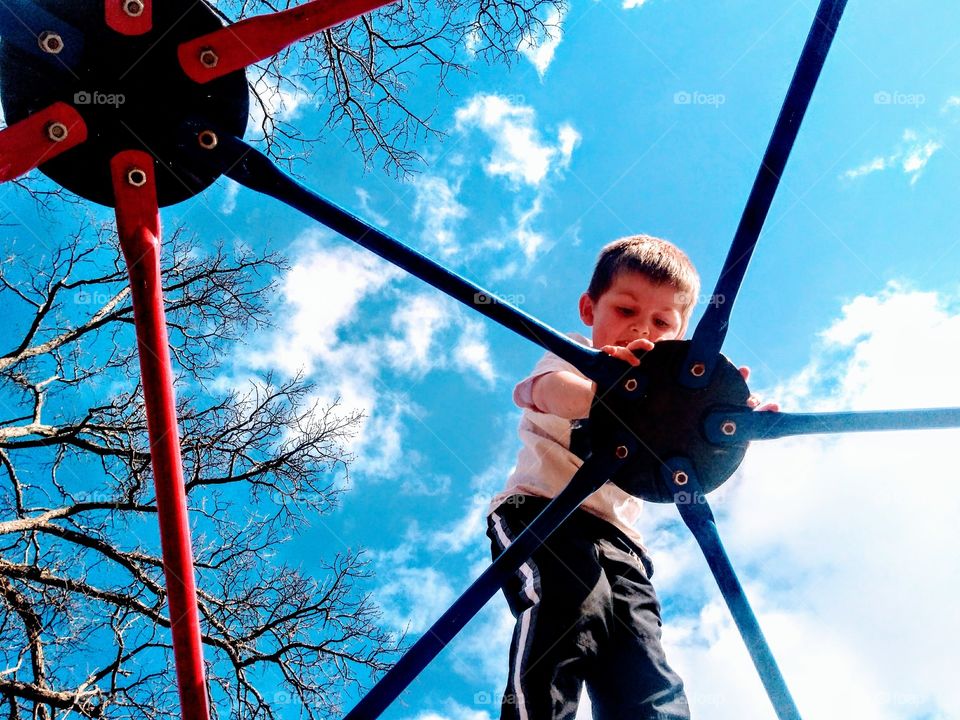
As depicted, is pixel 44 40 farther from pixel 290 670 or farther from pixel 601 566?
pixel 290 670

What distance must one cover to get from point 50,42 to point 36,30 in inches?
2.0

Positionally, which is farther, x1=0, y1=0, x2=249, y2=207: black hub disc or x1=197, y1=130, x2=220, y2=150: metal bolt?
x1=197, y1=130, x2=220, y2=150: metal bolt

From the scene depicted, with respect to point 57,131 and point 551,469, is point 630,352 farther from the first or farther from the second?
point 57,131

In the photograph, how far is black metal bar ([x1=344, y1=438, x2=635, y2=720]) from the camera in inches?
81.7

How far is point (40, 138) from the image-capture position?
Result: 2.03 metres

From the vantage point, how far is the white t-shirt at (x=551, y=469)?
275cm

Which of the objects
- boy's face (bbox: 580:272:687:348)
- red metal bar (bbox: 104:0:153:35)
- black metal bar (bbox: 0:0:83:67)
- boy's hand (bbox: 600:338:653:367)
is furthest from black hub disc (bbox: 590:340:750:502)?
black metal bar (bbox: 0:0:83:67)

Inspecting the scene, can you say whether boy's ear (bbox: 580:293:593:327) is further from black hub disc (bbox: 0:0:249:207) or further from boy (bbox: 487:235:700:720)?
black hub disc (bbox: 0:0:249:207)

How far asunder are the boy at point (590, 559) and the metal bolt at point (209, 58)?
53.3 inches

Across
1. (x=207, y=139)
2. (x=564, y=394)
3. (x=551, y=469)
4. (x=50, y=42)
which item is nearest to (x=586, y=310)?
(x=551, y=469)

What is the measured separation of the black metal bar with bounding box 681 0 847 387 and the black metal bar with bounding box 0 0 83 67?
182 cm

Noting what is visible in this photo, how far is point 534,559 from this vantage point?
8.44 feet

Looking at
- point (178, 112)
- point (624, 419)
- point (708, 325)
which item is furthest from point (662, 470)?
point (178, 112)

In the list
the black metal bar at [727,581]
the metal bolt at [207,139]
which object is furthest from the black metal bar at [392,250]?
the black metal bar at [727,581]
